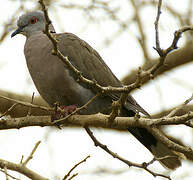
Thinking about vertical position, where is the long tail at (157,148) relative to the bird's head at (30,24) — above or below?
below

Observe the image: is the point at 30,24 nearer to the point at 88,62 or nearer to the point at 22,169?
the point at 88,62

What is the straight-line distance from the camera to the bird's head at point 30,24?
4.55 meters

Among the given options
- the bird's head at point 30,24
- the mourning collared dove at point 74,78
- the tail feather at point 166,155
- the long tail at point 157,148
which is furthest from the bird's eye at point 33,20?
the tail feather at point 166,155

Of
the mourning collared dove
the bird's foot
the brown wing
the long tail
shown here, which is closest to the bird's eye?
the mourning collared dove

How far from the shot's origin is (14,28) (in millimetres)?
4871

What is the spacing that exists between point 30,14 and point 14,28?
35cm

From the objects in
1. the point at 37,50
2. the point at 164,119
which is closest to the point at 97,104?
the point at 37,50

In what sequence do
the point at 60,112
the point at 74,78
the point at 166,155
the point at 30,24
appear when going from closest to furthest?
the point at 60,112 < the point at 74,78 < the point at 166,155 < the point at 30,24

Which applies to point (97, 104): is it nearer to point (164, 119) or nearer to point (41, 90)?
point (41, 90)

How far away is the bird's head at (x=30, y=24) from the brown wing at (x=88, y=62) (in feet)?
1.82

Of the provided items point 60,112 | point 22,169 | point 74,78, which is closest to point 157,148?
point 74,78

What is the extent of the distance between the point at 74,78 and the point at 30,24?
120 centimetres

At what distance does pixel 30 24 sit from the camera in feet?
15.1

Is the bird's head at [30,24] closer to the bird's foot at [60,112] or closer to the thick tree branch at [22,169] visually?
the bird's foot at [60,112]
